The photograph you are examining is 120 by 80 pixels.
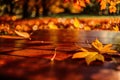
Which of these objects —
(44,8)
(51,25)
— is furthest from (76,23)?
(44,8)

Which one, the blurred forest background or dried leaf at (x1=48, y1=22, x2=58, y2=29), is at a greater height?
the blurred forest background

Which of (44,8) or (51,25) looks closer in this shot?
(51,25)

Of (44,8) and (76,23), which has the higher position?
(44,8)

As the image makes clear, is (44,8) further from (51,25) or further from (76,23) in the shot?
(76,23)

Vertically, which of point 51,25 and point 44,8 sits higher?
point 44,8

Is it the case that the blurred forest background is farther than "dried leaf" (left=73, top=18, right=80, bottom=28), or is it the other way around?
the blurred forest background

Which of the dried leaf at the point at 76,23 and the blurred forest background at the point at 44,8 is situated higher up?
the blurred forest background at the point at 44,8

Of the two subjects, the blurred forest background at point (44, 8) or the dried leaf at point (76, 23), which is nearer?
the dried leaf at point (76, 23)

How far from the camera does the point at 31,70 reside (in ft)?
1.81

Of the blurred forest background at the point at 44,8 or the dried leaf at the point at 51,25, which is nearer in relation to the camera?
the dried leaf at the point at 51,25

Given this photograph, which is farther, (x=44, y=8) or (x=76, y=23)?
(x=44, y=8)

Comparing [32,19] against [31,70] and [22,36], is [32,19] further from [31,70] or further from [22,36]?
[31,70]

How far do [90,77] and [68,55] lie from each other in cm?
23

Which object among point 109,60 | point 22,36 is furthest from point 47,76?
point 22,36
